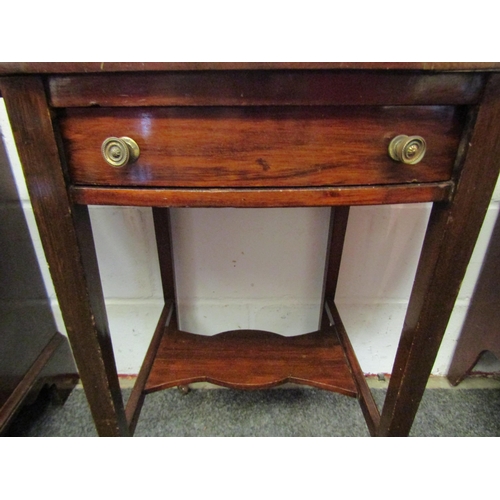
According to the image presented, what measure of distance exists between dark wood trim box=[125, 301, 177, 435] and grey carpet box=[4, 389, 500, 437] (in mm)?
197

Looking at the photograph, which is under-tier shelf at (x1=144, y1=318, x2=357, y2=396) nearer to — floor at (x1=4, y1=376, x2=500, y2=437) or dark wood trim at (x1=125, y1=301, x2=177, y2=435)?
dark wood trim at (x1=125, y1=301, x2=177, y2=435)

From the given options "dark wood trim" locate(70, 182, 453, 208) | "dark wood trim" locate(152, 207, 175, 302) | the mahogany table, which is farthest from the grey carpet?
"dark wood trim" locate(70, 182, 453, 208)

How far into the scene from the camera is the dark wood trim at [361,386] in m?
0.58

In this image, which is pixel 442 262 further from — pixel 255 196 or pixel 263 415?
pixel 263 415

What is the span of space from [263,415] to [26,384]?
51 cm

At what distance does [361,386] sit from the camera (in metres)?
0.64

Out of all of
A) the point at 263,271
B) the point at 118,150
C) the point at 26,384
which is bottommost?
the point at 26,384

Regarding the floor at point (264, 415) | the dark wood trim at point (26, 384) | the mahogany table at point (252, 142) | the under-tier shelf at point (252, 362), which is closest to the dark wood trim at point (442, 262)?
the mahogany table at point (252, 142)

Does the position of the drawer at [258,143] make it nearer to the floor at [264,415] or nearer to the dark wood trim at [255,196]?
the dark wood trim at [255,196]

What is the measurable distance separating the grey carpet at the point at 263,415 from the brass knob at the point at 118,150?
0.65 metres

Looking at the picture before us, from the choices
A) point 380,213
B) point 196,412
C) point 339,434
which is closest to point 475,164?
point 380,213

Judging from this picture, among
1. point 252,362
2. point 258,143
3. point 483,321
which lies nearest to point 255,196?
point 258,143

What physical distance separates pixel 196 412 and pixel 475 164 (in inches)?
29.6

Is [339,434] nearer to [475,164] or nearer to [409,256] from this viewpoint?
[409,256]
